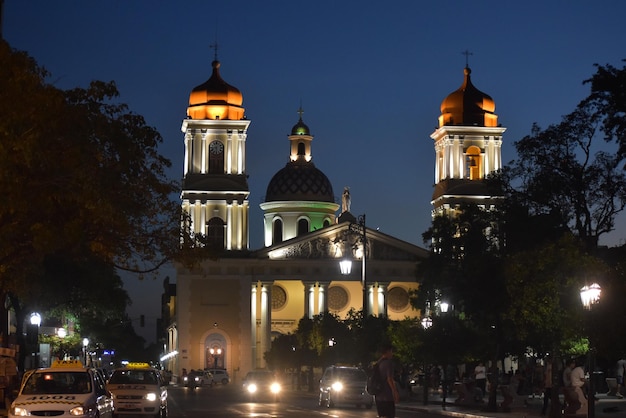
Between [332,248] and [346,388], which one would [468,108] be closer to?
[332,248]

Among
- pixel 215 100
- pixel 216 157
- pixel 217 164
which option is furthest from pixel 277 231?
pixel 215 100

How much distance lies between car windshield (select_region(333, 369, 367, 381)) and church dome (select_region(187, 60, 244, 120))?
66.9 meters

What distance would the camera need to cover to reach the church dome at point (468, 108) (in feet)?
361

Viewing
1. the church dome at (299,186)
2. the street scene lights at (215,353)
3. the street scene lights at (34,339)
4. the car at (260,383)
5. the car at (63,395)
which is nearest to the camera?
the car at (63,395)

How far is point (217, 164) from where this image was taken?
11094 cm

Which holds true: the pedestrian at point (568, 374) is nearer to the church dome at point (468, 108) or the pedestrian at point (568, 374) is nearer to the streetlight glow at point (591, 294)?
the streetlight glow at point (591, 294)

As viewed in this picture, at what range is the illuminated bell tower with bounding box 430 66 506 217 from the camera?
4279 inches

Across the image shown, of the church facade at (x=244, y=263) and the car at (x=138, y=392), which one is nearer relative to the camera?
the car at (x=138, y=392)

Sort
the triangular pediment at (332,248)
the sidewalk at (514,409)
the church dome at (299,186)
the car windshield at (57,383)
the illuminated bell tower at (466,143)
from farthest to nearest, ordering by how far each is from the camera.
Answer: the church dome at (299,186) → the triangular pediment at (332,248) → the illuminated bell tower at (466,143) → the sidewalk at (514,409) → the car windshield at (57,383)

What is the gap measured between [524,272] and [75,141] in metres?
14.6

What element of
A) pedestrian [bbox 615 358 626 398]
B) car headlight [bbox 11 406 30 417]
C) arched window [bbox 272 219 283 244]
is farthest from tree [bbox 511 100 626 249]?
arched window [bbox 272 219 283 244]

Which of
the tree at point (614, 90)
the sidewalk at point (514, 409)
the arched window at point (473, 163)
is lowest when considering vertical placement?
the sidewalk at point (514, 409)

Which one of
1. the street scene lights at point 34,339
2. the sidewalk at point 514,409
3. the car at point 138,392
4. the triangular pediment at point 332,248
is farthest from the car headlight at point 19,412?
the triangular pediment at point 332,248

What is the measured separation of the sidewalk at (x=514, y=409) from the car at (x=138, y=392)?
10.2 metres
